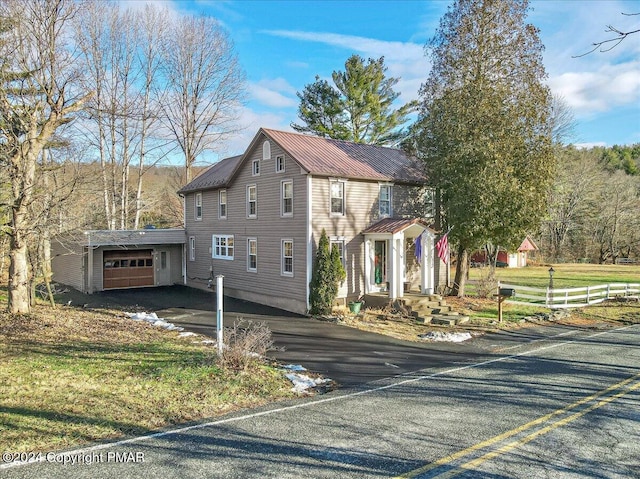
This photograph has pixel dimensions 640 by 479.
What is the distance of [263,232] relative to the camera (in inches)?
791

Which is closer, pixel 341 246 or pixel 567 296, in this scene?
pixel 341 246

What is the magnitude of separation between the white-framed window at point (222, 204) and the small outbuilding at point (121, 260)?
413 cm

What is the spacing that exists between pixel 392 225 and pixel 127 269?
15117 millimetres

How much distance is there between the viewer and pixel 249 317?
16.8 m

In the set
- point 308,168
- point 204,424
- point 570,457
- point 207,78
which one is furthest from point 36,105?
point 207,78

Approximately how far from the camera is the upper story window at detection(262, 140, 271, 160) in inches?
768

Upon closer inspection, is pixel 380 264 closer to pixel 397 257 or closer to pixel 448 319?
pixel 397 257

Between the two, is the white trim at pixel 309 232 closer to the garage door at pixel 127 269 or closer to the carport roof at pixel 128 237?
the carport roof at pixel 128 237

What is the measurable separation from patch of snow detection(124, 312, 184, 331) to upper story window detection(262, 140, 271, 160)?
800 cm

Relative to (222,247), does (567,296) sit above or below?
below

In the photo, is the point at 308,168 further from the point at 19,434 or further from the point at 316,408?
the point at 19,434

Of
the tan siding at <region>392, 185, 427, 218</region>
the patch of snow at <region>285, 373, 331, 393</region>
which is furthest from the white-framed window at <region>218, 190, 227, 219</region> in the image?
the patch of snow at <region>285, 373, 331, 393</region>

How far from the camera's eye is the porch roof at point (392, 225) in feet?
58.5

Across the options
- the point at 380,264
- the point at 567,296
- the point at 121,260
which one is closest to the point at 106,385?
the point at 380,264
